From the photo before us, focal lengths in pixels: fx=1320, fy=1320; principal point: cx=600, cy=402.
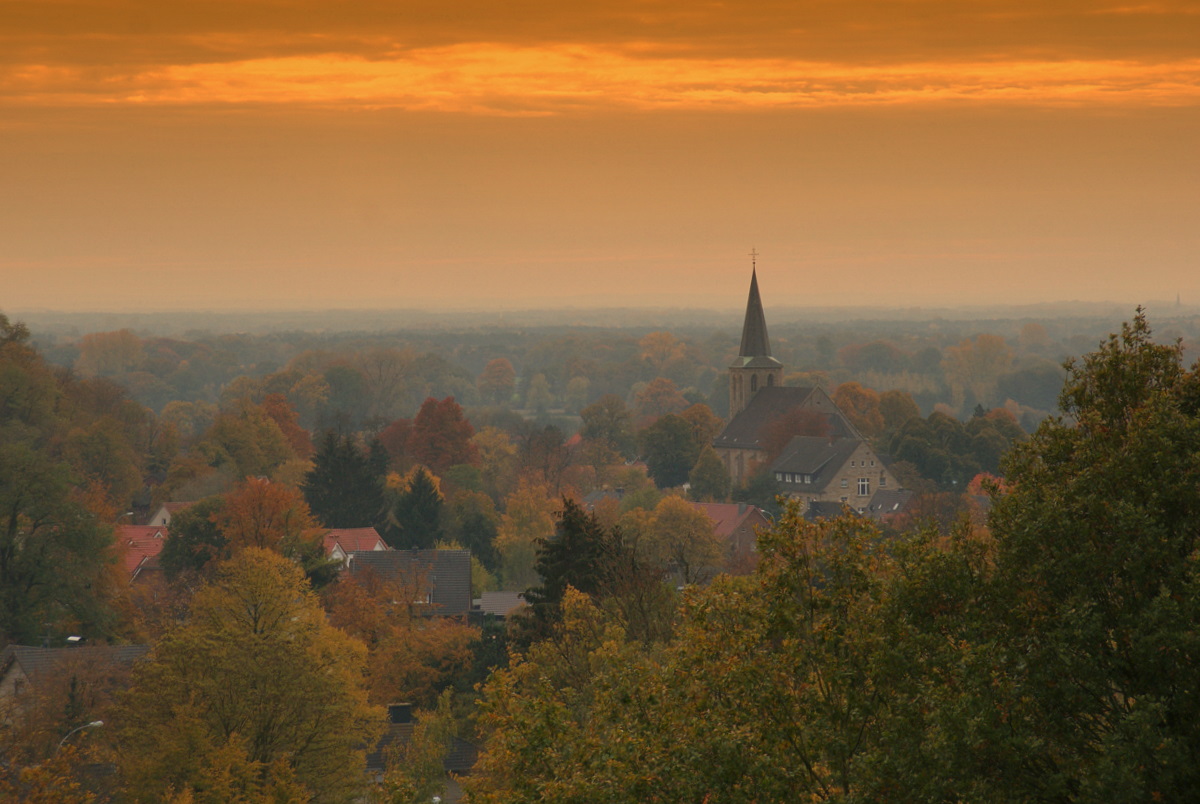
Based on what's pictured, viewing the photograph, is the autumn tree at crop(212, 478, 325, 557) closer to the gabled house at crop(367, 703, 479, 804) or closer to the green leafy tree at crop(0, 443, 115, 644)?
the green leafy tree at crop(0, 443, 115, 644)

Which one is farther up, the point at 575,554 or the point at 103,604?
the point at 575,554

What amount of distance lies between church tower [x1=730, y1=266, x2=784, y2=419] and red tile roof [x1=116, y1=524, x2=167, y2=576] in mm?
58911

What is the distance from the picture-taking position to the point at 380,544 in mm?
64125

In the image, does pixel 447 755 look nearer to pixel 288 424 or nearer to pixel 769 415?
pixel 288 424

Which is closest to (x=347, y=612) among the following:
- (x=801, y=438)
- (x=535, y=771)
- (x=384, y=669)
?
(x=384, y=669)

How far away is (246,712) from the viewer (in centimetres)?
2794

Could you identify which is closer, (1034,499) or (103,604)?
(1034,499)

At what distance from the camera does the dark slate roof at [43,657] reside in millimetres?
35312

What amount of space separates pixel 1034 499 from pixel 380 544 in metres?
53.2

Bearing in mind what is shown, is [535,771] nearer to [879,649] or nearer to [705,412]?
[879,649]

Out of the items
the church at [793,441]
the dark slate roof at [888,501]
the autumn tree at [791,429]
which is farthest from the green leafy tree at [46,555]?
the autumn tree at [791,429]

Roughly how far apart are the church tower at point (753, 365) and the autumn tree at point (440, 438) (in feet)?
90.7

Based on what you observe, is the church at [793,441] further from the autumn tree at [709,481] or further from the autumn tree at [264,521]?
the autumn tree at [264,521]

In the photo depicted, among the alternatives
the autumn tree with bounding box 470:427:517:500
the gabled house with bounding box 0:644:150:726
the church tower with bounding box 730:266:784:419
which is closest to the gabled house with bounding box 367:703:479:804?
the gabled house with bounding box 0:644:150:726
